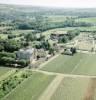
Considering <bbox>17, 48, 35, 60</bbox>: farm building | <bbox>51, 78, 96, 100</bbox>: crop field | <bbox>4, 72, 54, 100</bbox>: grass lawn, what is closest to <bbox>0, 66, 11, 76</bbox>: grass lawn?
<bbox>4, 72, 54, 100</bbox>: grass lawn

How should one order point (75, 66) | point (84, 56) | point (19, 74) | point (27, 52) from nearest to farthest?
point (19, 74) → point (75, 66) → point (27, 52) → point (84, 56)

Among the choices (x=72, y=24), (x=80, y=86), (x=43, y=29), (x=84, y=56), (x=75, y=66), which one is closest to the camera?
(x=80, y=86)

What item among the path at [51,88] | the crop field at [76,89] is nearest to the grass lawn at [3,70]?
the path at [51,88]

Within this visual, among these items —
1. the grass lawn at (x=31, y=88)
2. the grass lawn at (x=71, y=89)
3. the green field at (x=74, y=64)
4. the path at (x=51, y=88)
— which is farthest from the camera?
the green field at (x=74, y=64)

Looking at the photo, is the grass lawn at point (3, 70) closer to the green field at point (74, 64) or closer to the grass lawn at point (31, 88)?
the grass lawn at point (31, 88)

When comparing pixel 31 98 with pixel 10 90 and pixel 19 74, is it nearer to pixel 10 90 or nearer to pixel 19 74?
pixel 10 90

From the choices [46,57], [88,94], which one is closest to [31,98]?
[88,94]

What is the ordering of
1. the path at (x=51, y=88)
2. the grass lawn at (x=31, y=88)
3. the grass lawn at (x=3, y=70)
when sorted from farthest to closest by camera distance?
1. the grass lawn at (x=3, y=70)
2. the path at (x=51, y=88)
3. the grass lawn at (x=31, y=88)
